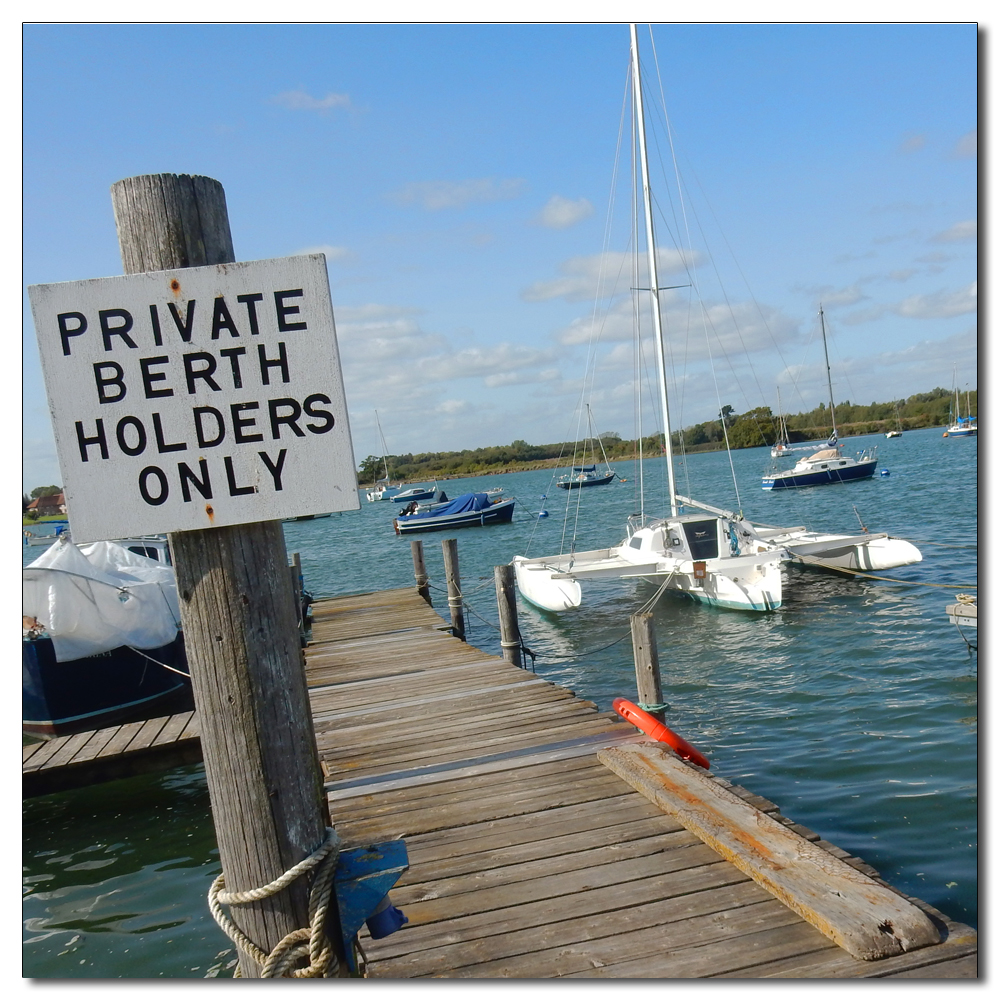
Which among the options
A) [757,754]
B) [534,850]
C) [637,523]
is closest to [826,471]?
[637,523]

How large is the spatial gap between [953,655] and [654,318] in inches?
386

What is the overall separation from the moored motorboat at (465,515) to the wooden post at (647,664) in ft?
127

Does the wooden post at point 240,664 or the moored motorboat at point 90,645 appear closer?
the wooden post at point 240,664

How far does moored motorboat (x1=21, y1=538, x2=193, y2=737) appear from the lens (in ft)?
31.8

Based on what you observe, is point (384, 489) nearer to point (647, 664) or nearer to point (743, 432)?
point (743, 432)

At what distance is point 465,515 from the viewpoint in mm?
46125

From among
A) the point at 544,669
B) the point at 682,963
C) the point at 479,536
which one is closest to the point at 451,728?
the point at 682,963

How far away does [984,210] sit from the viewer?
3.86 m

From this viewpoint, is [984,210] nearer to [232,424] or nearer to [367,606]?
[232,424]

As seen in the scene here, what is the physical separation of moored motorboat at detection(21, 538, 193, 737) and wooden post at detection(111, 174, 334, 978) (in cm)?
828

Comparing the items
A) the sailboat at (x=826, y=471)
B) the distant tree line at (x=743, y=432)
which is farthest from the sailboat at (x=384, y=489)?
the sailboat at (x=826, y=471)

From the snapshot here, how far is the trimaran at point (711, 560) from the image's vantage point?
15.2 metres

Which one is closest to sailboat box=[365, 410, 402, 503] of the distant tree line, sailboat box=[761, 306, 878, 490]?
the distant tree line

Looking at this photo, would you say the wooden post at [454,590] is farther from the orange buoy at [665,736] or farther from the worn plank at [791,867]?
the worn plank at [791,867]
